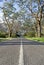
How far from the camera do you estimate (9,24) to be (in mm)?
108000

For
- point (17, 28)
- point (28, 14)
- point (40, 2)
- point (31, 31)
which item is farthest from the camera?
point (17, 28)

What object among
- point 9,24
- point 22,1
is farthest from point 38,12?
point 9,24

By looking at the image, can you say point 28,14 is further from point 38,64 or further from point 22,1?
point 38,64

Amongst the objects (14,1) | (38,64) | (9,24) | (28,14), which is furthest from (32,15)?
(38,64)

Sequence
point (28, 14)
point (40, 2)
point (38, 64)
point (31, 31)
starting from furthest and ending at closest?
point (31, 31), point (28, 14), point (40, 2), point (38, 64)

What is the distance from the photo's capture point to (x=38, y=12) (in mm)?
62000

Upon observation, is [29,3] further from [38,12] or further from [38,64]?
[38,64]

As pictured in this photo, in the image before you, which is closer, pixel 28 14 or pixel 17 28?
pixel 28 14

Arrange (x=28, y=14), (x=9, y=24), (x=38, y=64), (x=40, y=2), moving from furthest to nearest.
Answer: (x=9, y=24) → (x=28, y=14) → (x=40, y=2) → (x=38, y=64)

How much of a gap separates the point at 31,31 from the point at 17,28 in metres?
15.8

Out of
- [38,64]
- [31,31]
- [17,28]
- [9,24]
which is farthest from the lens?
[17,28]

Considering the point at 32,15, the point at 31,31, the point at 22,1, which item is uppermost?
the point at 22,1

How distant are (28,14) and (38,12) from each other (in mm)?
3908

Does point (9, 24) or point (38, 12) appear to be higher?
point (38, 12)
